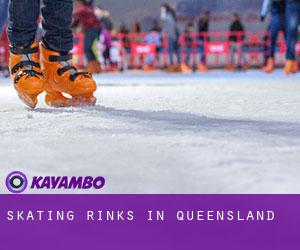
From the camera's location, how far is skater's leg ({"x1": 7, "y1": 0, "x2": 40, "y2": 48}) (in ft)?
7.99

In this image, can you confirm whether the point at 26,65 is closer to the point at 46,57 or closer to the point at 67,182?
the point at 46,57

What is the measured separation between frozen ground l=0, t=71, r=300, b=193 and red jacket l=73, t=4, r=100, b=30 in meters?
5.34

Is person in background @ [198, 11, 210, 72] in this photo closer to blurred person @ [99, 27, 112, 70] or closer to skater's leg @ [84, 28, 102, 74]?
blurred person @ [99, 27, 112, 70]

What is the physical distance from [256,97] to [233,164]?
180 centimetres

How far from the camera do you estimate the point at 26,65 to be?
2.42 metres

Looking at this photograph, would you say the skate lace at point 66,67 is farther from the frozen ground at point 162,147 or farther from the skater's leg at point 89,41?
the skater's leg at point 89,41

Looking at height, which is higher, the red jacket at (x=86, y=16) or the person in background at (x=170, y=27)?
the red jacket at (x=86, y=16)

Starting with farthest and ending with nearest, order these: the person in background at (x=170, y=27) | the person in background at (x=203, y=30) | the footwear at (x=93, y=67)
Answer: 1. the person in background at (x=203, y=30)
2. the person in background at (x=170, y=27)
3. the footwear at (x=93, y=67)

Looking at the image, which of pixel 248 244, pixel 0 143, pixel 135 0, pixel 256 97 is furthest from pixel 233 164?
pixel 135 0

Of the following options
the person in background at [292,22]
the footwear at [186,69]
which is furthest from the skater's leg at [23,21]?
the footwear at [186,69]

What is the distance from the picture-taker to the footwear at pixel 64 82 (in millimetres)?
2465

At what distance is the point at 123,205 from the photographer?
3.24ft

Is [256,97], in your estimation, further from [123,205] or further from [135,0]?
[135,0]

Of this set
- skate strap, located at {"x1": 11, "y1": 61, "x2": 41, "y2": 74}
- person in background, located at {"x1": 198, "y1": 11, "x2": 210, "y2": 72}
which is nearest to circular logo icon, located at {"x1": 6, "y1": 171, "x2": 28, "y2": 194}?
skate strap, located at {"x1": 11, "y1": 61, "x2": 41, "y2": 74}
